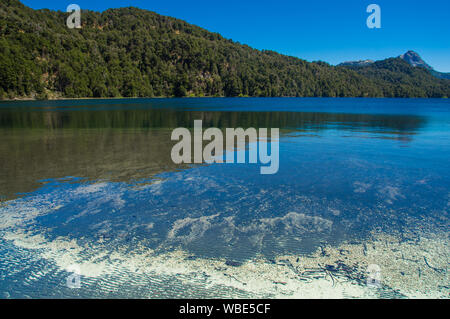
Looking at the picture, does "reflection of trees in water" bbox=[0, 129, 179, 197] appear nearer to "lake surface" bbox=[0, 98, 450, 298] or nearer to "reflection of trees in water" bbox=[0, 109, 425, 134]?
"lake surface" bbox=[0, 98, 450, 298]

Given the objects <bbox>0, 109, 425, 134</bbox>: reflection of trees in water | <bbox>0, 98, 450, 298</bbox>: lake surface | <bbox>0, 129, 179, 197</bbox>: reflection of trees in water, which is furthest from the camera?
<bbox>0, 109, 425, 134</bbox>: reflection of trees in water

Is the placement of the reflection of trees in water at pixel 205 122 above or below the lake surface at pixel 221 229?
above

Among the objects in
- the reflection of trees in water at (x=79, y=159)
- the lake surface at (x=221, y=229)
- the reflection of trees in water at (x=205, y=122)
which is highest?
the reflection of trees in water at (x=205, y=122)

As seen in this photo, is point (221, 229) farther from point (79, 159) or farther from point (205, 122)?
point (205, 122)

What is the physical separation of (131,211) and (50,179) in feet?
15.6

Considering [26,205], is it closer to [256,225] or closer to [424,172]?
[256,225]

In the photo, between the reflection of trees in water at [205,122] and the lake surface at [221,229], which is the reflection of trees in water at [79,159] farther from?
the reflection of trees in water at [205,122]

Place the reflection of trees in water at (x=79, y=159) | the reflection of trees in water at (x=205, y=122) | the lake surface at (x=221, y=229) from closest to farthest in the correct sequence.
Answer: the lake surface at (x=221, y=229) → the reflection of trees in water at (x=79, y=159) → the reflection of trees in water at (x=205, y=122)

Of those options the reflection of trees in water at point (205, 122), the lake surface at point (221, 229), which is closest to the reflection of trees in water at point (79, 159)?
the lake surface at point (221, 229)

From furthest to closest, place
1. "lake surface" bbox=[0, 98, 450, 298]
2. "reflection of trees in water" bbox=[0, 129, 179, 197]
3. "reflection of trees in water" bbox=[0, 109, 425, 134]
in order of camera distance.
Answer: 1. "reflection of trees in water" bbox=[0, 109, 425, 134]
2. "reflection of trees in water" bbox=[0, 129, 179, 197]
3. "lake surface" bbox=[0, 98, 450, 298]

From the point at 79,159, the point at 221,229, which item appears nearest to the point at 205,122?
the point at 79,159

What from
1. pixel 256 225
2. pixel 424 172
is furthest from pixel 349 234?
pixel 424 172

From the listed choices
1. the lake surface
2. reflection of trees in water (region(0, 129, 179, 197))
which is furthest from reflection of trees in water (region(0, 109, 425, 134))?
the lake surface
